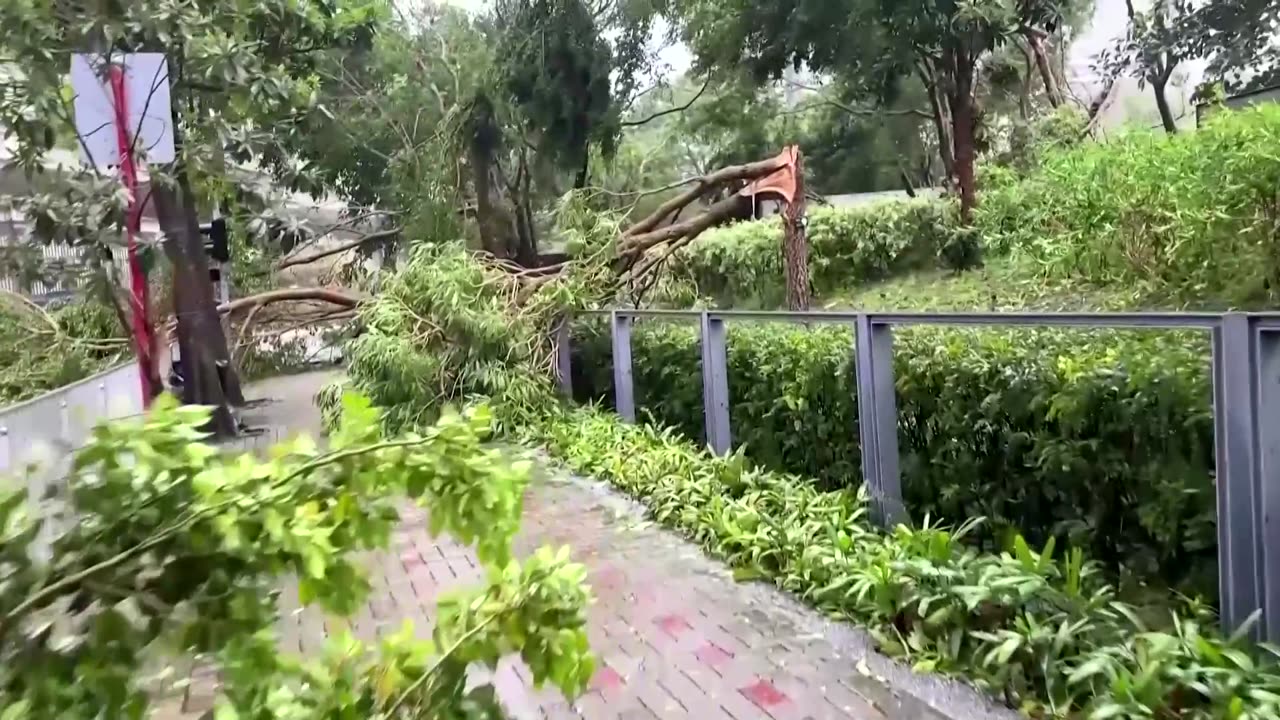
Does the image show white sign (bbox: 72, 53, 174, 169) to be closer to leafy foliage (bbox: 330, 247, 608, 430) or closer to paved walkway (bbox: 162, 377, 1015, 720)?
paved walkway (bbox: 162, 377, 1015, 720)

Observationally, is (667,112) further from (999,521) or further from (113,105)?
(999,521)

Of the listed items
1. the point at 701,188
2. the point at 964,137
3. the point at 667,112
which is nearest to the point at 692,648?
the point at 701,188

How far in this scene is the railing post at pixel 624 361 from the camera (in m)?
7.32

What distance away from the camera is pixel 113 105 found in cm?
367

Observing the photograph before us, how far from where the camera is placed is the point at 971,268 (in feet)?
29.1

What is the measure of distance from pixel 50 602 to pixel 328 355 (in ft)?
30.1

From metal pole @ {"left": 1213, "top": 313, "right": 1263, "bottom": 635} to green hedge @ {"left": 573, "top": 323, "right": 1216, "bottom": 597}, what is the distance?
283 millimetres

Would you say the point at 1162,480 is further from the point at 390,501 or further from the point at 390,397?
the point at 390,397

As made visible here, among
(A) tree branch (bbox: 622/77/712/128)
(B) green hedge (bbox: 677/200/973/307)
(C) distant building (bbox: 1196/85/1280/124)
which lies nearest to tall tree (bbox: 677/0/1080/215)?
(B) green hedge (bbox: 677/200/973/307)

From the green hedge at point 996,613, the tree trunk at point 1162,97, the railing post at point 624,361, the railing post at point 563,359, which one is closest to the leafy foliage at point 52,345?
the green hedge at point 996,613

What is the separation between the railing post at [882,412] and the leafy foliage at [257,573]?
2.98m

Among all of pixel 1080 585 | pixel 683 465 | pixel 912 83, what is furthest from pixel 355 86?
pixel 1080 585

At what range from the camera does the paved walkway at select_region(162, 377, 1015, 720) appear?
2865 mm

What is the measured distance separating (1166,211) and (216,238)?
538 centimetres
